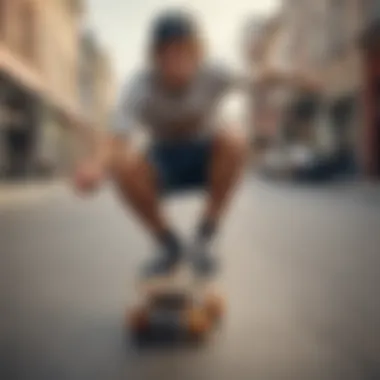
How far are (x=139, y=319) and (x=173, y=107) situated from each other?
0.23m

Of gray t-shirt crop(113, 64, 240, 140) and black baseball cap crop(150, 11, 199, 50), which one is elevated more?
black baseball cap crop(150, 11, 199, 50)

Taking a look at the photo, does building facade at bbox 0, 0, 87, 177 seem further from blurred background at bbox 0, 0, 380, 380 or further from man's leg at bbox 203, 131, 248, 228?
man's leg at bbox 203, 131, 248, 228

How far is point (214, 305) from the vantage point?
0.75 metres

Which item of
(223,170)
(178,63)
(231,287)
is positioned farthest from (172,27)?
(231,287)

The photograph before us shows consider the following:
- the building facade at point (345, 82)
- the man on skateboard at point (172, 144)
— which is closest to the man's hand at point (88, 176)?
the man on skateboard at point (172, 144)

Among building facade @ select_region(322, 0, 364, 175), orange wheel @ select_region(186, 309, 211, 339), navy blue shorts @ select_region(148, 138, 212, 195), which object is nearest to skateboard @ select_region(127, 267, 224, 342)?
orange wheel @ select_region(186, 309, 211, 339)

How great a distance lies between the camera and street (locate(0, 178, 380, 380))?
71 cm

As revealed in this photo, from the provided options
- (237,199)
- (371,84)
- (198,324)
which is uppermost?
(371,84)

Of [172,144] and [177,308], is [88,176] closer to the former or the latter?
[172,144]

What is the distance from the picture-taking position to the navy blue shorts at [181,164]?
74cm

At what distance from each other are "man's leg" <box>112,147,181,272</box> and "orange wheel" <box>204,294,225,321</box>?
57 millimetres

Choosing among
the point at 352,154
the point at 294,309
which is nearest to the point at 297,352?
the point at 294,309

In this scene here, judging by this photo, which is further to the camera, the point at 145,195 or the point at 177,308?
the point at 177,308

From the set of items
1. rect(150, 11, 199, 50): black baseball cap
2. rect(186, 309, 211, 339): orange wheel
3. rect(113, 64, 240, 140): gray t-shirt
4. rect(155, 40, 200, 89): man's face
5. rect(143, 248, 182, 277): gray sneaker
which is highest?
rect(150, 11, 199, 50): black baseball cap
